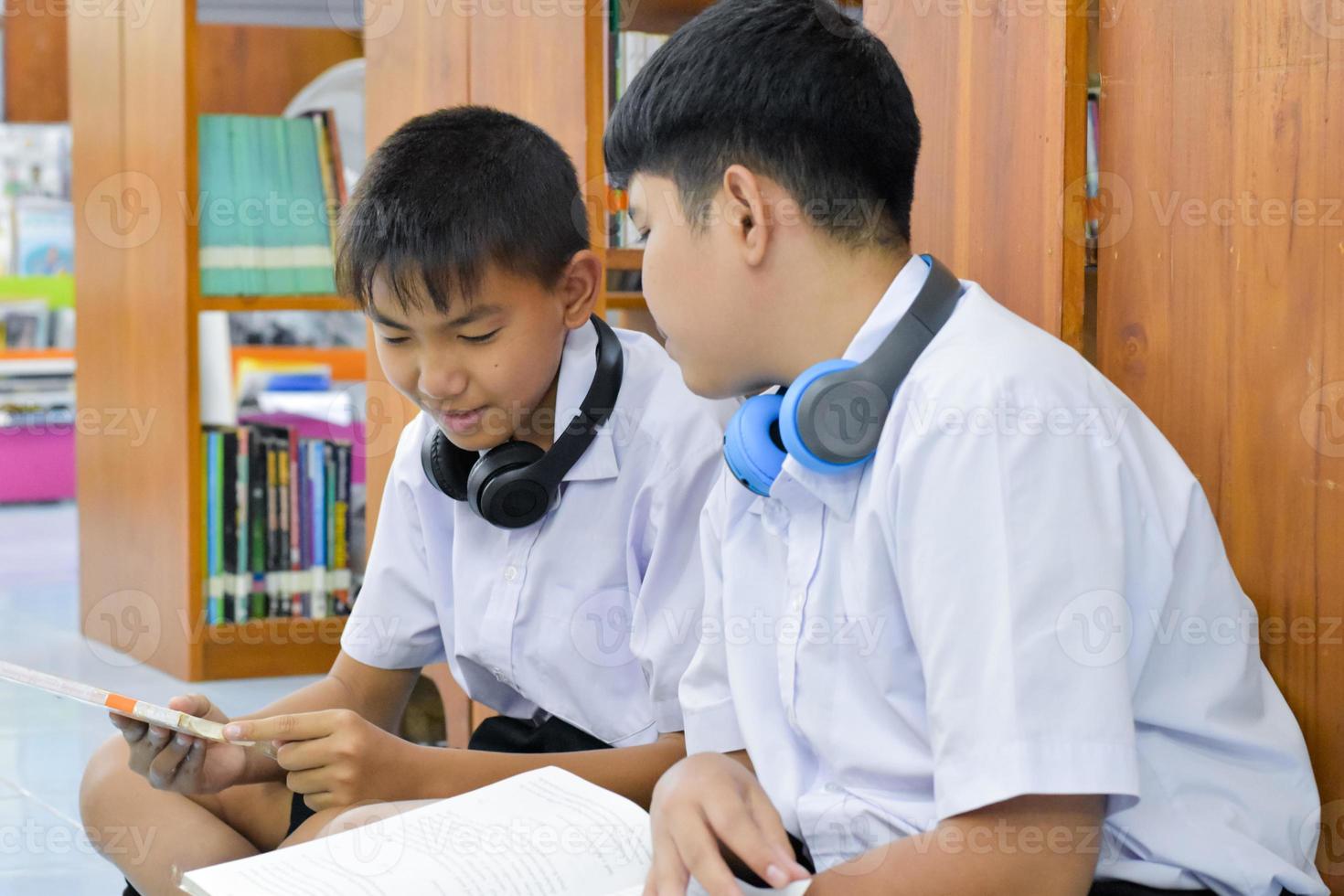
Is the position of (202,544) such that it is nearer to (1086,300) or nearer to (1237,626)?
(1086,300)

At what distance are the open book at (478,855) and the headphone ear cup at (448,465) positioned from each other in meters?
0.38

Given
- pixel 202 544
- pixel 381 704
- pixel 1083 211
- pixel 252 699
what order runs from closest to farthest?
pixel 1083 211, pixel 381 704, pixel 252 699, pixel 202 544

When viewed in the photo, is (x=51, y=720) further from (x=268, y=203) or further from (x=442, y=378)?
(x=442, y=378)

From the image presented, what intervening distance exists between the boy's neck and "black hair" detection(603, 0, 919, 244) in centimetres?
2

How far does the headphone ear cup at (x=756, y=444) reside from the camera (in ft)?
2.99

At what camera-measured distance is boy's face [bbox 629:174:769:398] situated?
959 mm

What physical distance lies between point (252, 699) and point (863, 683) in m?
1.77

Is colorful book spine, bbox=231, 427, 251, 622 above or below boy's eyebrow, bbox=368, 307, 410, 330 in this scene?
below

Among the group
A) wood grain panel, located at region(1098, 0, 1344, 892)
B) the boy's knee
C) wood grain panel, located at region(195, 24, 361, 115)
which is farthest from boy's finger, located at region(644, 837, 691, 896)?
wood grain panel, located at region(195, 24, 361, 115)

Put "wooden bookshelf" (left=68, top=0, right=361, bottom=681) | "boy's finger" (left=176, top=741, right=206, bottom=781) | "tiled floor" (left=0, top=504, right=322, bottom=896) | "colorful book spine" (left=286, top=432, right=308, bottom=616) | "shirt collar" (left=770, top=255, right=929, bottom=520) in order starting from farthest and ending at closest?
"colorful book spine" (left=286, top=432, right=308, bottom=616)
"wooden bookshelf" (left=68, top=0, right=361, bottom=681)
"tiled floor" (left=0, top=504, right=322, bottom=896)
"boy's finger" (left=176, top=741, right=206, bottom=781)
"shirt collar" (left=770, top=255, right=929, bottom=520)

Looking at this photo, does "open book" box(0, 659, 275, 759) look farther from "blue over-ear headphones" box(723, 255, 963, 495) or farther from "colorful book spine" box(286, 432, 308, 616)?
"colorful book spine" box(286, 432, 308, 616)

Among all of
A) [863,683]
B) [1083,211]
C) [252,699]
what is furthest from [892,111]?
[252,699]

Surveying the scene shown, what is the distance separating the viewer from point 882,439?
33.7 inches

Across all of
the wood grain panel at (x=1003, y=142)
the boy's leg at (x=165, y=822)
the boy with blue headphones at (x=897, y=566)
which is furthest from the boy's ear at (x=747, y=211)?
the boy's leg at (x=165, y=822)
